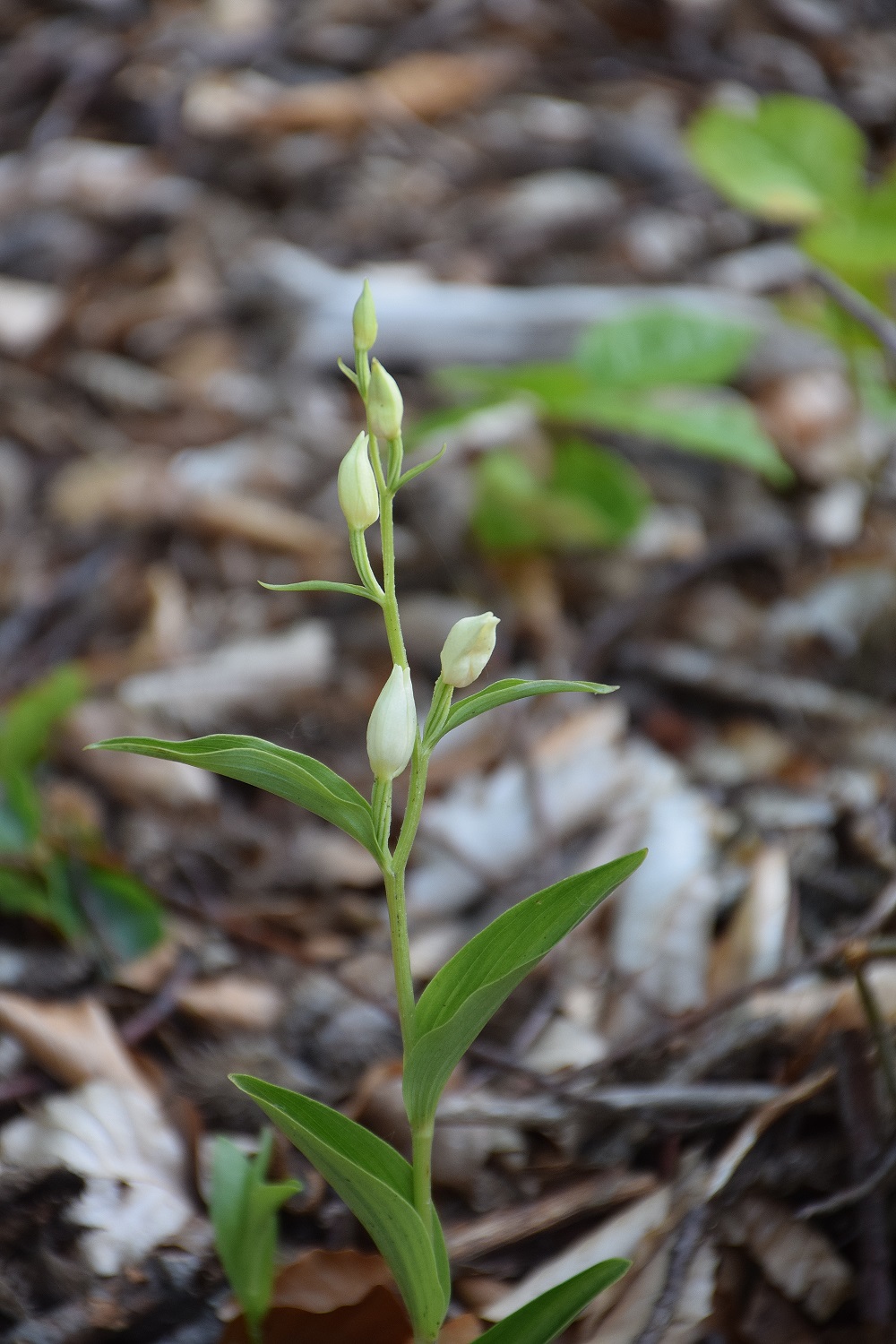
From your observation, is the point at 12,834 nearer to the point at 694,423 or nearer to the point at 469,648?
the point at 469,648

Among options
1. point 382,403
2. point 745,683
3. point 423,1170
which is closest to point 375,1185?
point 423,1170

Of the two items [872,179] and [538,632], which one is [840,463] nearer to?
[538,632]

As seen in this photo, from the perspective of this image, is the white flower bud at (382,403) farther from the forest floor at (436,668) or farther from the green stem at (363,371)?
the forest floor at (436,668)

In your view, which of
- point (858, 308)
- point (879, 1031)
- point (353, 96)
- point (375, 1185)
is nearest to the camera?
point (375, 1185)

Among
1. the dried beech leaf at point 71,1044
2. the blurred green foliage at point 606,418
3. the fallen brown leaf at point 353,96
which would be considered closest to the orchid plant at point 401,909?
the dried beech leaf at point 71,1044

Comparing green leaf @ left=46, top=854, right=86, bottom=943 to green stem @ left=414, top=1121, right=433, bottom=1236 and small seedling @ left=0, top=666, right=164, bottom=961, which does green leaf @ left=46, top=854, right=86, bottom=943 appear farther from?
green stem @ left=414, top=1121, right=433, bottom=1236

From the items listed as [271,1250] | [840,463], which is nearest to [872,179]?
[840,463]

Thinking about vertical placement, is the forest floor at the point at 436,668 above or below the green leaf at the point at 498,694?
below
